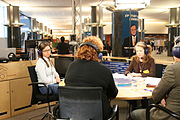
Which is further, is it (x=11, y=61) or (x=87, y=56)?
(x=11, y=61)

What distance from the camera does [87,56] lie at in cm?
227

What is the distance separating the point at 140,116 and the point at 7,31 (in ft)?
34.9

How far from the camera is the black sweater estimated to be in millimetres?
2156

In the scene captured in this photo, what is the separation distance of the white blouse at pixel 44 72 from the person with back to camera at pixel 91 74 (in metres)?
1.52

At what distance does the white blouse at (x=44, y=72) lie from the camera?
12.1 ft

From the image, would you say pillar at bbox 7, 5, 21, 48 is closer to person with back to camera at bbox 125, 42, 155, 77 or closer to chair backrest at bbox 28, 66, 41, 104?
chair backrest at bbox 28, 66, 41, 104

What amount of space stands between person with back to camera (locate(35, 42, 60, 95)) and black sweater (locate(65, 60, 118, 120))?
4.80 ft

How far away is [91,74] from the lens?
2160 millimetres

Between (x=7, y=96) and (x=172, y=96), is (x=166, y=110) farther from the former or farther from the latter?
(x=7, y=96)

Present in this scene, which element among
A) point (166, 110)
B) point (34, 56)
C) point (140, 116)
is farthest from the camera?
point (34, 56)

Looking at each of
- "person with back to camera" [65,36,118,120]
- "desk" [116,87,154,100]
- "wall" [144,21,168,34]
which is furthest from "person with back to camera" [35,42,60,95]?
"wall" [144,21,168,34]

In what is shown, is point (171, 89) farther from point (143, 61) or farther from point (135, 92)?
point (143, 61)

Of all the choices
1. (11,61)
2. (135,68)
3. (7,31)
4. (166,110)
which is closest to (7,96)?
(11,61)

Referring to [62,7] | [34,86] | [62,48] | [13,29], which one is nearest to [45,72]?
[34,86]
